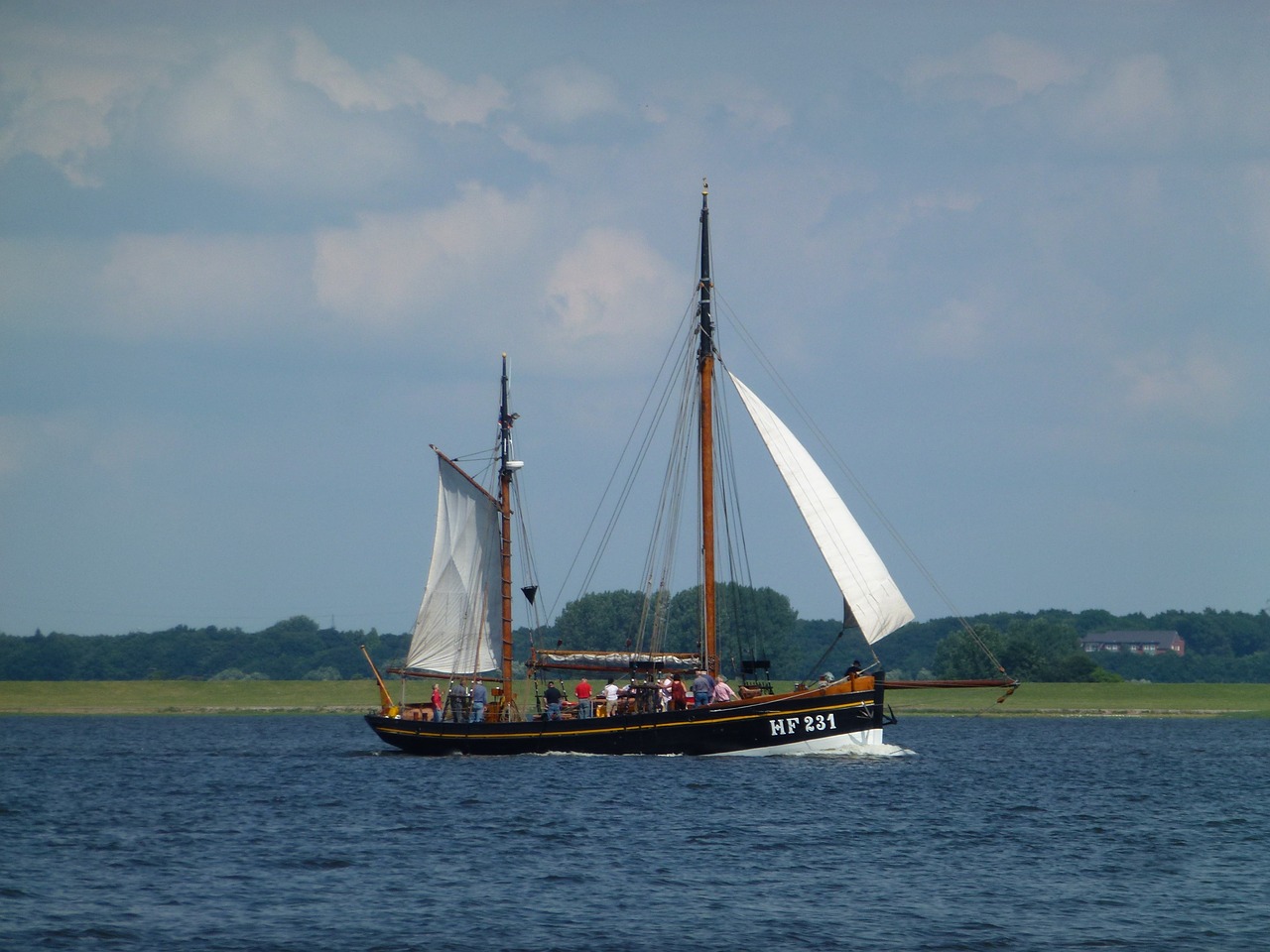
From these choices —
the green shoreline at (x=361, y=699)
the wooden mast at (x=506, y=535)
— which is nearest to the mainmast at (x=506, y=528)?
the wooden mast at (x=506, y=535)

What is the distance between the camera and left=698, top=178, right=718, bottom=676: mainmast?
193 feet

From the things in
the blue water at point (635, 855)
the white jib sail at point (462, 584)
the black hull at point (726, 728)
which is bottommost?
the blue water at point (635, 855)

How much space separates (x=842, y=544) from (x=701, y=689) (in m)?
6.99

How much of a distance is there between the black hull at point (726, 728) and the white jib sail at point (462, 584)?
439 centimetres

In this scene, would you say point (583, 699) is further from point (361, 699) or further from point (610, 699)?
point (361, 699)

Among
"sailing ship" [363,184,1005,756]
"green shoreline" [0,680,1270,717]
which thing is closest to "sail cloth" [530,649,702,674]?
"sailing ship" [363,184,1005,756]

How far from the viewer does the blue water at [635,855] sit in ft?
88.2

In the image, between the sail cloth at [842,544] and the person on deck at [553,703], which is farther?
the person on deck at [553,703]

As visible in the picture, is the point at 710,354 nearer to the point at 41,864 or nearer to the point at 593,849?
the point at 593,849

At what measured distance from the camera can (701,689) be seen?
5612cm

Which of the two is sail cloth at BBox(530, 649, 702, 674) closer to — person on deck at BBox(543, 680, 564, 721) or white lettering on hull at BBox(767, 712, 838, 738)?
person on deck at BBox(543, 680, 564, 721)

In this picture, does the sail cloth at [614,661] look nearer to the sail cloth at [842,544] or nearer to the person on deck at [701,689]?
the person on deck at [701,689]

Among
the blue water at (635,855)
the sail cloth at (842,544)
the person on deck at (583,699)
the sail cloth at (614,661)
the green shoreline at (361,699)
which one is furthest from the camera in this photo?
the green shoreline at (361,699)

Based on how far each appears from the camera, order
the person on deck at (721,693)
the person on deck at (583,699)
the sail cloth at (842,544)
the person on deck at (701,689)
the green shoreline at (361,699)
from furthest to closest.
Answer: the green shoreline at (361,699) < the person on deck at (583,699) < the person on deck at (721,693) < the person on deck at (701,689) < the sail cloth at (842,544)
